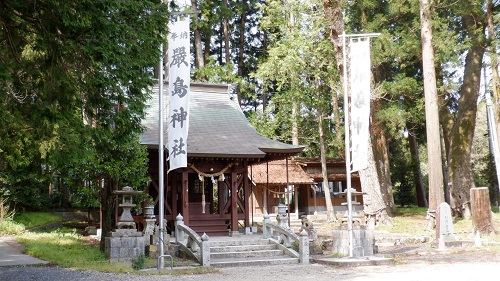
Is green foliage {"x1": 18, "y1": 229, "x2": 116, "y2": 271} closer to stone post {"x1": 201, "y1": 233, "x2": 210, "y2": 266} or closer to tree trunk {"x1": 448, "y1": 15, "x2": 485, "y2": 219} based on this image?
stone post {"x1": 201, "y1": 233, "x2": 210, "y2": 266}

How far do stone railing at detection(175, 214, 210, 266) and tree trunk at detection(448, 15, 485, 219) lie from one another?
1488 cm

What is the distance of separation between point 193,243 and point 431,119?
9.49 metres

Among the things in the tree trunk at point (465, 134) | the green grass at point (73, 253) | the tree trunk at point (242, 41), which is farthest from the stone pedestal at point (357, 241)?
the tree trunk at point (242, 41)

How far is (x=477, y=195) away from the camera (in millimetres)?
15156

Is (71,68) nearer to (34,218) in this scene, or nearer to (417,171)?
(34,218)

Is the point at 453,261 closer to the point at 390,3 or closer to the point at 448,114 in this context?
the point at 390,3

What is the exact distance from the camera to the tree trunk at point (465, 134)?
75.4ft

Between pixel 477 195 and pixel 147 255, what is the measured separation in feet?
33.1

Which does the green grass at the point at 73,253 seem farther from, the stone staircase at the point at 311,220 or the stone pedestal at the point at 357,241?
the stone staircase at the point at 311,220

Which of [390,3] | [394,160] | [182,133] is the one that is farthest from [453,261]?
[394,160]

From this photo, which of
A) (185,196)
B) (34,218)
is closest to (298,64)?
(185,196)

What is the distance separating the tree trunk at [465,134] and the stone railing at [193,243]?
14884mm

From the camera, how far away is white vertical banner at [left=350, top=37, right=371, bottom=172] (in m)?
12.2

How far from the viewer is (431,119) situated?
55.9 feet
